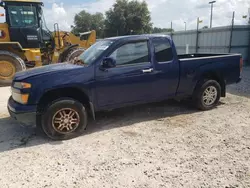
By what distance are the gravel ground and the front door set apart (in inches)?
24.5

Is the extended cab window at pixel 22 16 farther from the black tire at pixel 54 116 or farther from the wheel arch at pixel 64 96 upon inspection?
the black tire at pixel 54 116

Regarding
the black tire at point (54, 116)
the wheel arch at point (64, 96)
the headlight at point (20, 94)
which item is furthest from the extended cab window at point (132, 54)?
the headlight at point (20, 94)

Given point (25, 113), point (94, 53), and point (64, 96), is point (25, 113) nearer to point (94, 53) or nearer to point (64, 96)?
point (64, 96)

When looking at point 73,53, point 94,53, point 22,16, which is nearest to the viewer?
point 94,53

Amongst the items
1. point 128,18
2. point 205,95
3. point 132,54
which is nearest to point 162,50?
point 132,54

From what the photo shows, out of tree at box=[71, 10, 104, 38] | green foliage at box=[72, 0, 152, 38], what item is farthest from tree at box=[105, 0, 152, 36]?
tree at box=[71, 10, 104, 38]

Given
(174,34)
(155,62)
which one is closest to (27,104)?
(155,62)

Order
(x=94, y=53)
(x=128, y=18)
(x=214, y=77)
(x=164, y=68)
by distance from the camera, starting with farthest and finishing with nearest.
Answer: (x=128, y=18) → (x=214, y=77) → (x=164, y=68) → (x=94, y=53)

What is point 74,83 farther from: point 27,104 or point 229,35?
point 229,35

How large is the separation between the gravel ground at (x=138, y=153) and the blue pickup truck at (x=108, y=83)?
0.46 m

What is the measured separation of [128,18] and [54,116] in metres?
44.9

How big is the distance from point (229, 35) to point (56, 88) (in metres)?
12.7

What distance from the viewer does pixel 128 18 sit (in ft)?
152

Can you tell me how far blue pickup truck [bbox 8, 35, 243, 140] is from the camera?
4094mm
